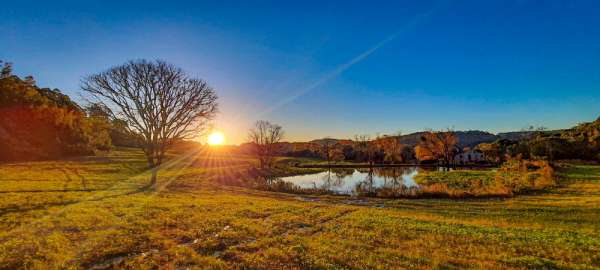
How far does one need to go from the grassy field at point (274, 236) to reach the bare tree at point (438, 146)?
6472 centimetres

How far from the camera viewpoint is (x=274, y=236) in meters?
12.8

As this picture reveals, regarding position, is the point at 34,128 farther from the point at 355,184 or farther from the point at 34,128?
the point at 355,184

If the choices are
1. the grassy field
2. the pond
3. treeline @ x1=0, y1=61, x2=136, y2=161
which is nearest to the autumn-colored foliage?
treeline @ x1=0, y1=61, x2=136, y2=161

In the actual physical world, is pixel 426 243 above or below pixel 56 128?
below

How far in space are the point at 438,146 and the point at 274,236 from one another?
8101 cm

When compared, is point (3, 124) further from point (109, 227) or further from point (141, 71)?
point (109, 227)

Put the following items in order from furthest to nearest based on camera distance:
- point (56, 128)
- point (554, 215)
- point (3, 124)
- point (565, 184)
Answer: point (56, 128)
point (3, 124)
point (565, 184)
point (554, 215)

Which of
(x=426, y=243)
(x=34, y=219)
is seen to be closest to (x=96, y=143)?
(x=34, y=219)

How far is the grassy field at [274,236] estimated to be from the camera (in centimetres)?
929

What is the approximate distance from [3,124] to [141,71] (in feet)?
112

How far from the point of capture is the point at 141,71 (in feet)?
94.4

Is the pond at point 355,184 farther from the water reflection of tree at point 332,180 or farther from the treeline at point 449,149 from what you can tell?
the treeline at point 449,149

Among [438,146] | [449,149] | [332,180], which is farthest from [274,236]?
[449,149]

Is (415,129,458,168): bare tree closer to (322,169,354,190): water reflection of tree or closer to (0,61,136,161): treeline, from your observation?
(322,169,354,190): water reflection of tree
